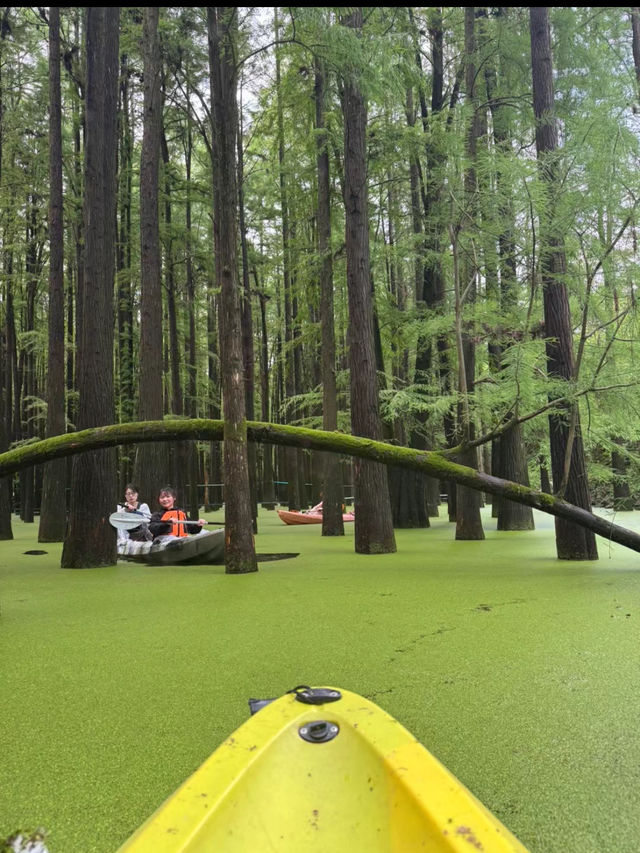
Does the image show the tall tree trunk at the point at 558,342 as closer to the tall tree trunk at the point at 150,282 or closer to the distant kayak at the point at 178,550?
the distant kayak at the point at 178,550

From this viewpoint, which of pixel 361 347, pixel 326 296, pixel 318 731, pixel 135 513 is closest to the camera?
pixel 318 731

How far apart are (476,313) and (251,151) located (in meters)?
8.56

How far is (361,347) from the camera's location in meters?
7.92

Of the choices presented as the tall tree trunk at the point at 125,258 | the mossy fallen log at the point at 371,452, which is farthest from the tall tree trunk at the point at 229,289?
the tall tree trunk at the point at 125,258

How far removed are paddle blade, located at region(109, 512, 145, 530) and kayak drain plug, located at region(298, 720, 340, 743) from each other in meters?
6.04

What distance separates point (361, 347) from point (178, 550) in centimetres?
338

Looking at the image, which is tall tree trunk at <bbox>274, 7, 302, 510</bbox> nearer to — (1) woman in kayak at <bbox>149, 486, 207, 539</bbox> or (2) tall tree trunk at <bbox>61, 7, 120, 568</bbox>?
(2) tall tree trunk at <bbox>61, 7, 120, 568</bbox>

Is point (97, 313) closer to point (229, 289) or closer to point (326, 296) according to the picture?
point (229, 289)

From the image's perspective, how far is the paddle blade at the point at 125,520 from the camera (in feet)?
23.4

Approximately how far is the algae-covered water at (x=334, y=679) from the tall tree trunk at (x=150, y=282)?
3.41 m

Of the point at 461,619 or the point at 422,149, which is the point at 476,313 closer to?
the point at 422,149

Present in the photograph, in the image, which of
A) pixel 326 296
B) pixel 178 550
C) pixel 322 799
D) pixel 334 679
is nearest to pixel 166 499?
pixel 178 550

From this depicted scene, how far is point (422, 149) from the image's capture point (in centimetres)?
963

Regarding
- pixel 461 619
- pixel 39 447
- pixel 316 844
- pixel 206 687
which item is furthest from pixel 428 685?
pixel 39 447
